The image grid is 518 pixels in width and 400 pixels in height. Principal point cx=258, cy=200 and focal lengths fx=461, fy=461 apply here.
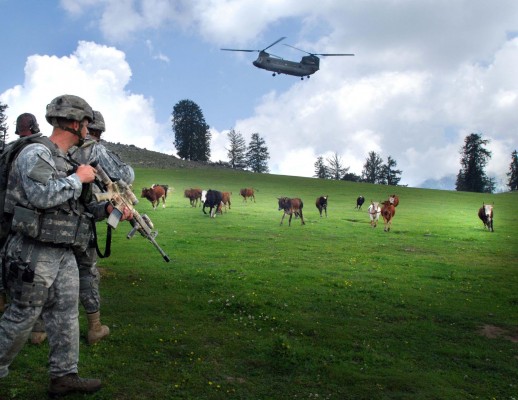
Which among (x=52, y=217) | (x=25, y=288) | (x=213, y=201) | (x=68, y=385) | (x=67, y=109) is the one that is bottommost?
(x=68, y=385)

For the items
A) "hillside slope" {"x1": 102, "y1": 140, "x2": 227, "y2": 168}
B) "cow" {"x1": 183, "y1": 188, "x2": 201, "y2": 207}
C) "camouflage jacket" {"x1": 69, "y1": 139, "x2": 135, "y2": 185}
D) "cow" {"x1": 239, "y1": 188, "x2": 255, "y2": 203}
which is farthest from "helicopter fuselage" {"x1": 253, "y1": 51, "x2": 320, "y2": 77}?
"camouflage jacket" {"x1": 69, "y1": 139, "x2": 135, "y2": 185}

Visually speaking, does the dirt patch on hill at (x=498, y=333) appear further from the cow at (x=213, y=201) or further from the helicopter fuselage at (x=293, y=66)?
the helicopter fuselage at (x=293, y=66)

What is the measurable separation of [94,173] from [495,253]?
2058cm

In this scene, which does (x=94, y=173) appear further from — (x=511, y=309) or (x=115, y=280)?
(x=511, y=309)

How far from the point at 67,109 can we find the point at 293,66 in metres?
44.5

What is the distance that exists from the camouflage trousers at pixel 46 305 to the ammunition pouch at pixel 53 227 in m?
0.14

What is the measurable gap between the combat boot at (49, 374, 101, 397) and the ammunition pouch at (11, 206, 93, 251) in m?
1.48

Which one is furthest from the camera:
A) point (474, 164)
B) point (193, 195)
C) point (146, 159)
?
point (474, 164)

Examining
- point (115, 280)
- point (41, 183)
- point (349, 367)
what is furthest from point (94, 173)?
point (115, 280)

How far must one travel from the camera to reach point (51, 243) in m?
5.10

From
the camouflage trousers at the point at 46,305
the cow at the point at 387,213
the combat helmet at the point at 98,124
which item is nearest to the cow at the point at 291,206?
the cow at the point at 387,213

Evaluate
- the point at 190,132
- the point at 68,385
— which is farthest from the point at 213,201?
the point at 190,132

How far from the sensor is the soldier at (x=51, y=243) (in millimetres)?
4871

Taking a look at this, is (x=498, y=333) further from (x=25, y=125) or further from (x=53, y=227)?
(x=25, y=125)
